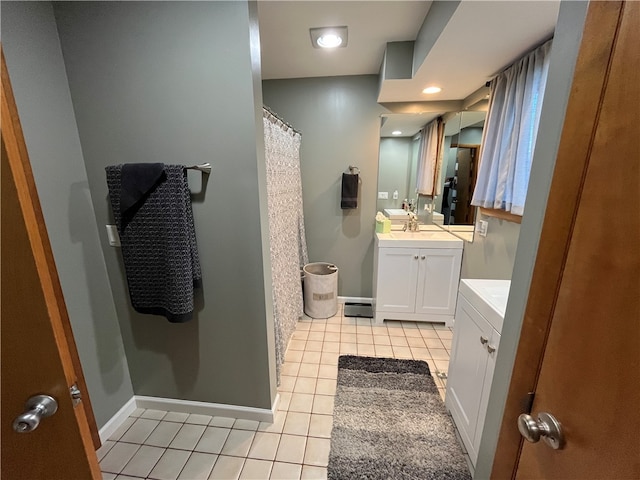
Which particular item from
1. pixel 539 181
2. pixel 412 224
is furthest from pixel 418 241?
pixel 539 181

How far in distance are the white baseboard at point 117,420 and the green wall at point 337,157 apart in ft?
6.57

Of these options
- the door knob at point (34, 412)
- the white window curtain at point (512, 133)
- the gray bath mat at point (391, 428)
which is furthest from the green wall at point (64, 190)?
the white window curtain at point (512, 133)

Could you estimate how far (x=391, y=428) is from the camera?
1.53 meters

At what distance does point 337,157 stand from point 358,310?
1732 millimetres

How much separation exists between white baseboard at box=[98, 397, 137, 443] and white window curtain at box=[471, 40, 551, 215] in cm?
265

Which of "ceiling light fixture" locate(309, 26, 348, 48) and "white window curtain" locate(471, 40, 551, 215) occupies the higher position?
"ceiling light fixture" locate(309, 26, 348, 48)

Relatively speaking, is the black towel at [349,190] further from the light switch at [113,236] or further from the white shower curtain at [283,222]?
the light switch at [113,236]

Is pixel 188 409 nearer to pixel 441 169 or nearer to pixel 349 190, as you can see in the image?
pixel 349 190

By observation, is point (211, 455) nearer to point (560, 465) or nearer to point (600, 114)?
point (560, 465)

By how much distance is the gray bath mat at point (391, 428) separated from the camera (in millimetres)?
1320

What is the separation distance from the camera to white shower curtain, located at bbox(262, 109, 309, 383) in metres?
1.73

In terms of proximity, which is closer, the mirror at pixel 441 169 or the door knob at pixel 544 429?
the door knob at pixel 544 429

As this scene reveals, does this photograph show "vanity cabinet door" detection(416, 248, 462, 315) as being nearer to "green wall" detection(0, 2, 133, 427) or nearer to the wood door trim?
the wood door trim

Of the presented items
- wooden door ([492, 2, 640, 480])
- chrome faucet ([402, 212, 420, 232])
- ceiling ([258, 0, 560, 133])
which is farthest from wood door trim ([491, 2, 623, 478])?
chrome faucet ([402, 212, 420, 232])
